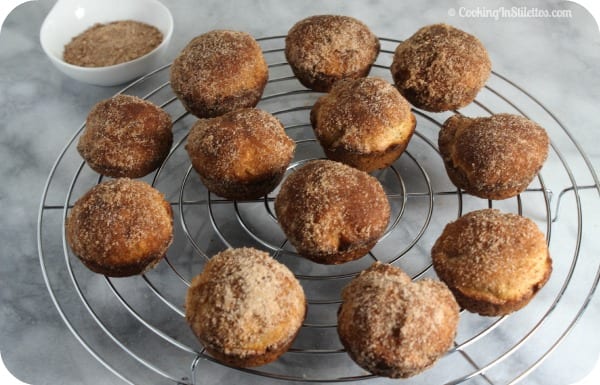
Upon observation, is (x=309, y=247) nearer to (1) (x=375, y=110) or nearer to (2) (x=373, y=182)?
(2) (x=373, y=182)

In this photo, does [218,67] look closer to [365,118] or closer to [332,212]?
[365,118]

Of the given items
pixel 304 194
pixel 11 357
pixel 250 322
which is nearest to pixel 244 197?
pixel 304 194

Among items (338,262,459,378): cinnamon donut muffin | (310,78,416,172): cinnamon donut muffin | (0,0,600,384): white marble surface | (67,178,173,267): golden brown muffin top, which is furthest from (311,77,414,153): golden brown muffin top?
(0,0,600,384): white marble surface

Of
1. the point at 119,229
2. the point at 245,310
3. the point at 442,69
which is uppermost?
the point at 442,69

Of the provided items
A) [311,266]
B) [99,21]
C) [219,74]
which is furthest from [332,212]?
[99,21]

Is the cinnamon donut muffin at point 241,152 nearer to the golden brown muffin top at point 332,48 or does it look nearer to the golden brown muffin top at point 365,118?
the golden brown muffin top at point 365,118

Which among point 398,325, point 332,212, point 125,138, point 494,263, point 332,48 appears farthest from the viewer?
point 332,48

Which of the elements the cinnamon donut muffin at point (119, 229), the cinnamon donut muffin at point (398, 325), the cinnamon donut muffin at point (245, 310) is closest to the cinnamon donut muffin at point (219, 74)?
the cinnamon donut muffin at point (119, 229)
